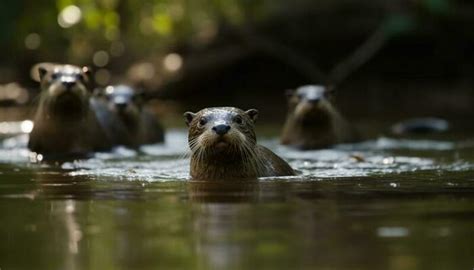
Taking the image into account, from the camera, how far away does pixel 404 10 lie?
62.0ft

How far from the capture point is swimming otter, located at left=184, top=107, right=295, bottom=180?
288 inches

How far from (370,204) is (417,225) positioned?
2.81 feet

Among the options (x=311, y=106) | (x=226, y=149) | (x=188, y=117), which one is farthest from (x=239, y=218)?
(x=311, y=106)

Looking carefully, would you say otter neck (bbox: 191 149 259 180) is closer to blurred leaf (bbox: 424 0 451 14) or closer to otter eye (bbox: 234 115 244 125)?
otter eye (bbox: 234 115 244 125)

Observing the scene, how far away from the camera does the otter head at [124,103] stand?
1273 centimetres

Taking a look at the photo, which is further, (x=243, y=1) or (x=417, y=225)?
(x=243, y=1)

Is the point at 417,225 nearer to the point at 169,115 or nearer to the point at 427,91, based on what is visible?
the point at 169,115

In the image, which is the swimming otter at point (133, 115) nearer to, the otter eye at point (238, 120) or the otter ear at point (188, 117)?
the otter ear at point (188, 117)

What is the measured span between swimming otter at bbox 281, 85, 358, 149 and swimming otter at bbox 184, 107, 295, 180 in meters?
3.96

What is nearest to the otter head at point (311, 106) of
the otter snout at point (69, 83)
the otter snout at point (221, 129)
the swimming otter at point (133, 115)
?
the swimming otter at point (133, 115)

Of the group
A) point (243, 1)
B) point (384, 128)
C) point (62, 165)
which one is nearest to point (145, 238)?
point (62, 165)

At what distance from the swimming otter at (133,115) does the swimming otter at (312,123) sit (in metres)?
1.67

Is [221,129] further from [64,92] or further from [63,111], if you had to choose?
[63,111]

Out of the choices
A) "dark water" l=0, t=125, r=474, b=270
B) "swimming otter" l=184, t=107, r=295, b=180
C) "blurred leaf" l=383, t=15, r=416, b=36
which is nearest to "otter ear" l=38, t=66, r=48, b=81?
"dark water" l=0, t=125, r=474, b=270
